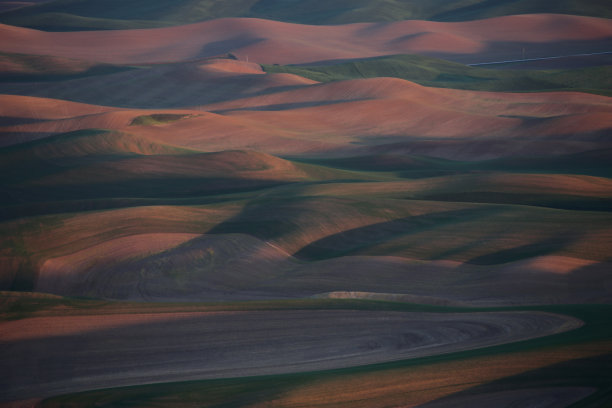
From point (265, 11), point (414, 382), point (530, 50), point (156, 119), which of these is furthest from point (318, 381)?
point (265, 11)

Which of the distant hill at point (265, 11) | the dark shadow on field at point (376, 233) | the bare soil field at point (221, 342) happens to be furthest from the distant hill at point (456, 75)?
the distant hill at point (265, 11)

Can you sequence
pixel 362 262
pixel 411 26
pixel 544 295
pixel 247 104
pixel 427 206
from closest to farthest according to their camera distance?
pixel 544 295 → pixel 362 262 → pixel 427 206 → pixel 247 104 → pixel 411 26

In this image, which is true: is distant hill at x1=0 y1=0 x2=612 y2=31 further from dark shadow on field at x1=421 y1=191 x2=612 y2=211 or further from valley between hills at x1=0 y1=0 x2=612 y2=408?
dark shadow on field at x1=421 y1=191 x2=612 y2=211

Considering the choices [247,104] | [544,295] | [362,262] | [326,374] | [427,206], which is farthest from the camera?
[247,104]

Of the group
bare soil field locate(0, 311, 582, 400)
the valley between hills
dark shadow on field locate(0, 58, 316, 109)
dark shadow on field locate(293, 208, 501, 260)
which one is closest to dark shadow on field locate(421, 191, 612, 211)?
the valley between hills

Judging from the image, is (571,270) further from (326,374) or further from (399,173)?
(399,173)

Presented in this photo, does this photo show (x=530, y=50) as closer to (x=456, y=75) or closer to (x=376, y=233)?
(x=456, y=75)

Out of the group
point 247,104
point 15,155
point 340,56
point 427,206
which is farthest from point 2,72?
point 427,206
